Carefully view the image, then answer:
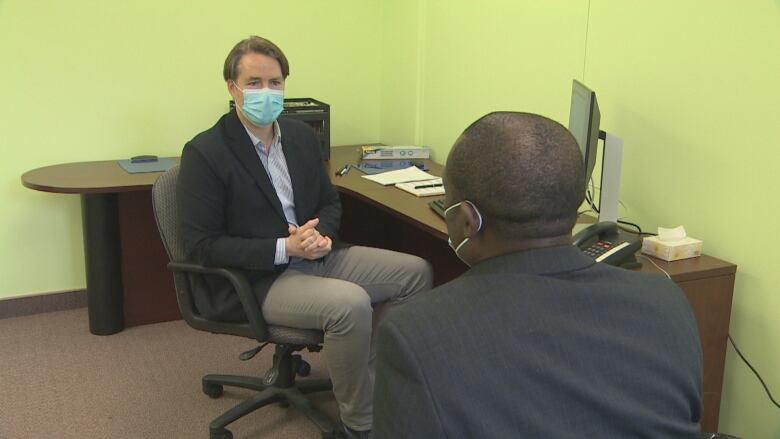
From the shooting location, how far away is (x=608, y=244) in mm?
1851

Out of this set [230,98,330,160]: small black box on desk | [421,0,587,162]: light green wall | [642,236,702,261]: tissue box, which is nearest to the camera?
[642,236,702,261]: tissue box

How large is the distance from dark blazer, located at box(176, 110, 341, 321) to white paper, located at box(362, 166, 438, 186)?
733mm

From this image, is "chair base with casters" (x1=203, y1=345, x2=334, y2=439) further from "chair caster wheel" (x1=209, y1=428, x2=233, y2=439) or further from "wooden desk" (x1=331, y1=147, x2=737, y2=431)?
"wooden desk" (x1=331, y1=147, x2=737, y2=431)

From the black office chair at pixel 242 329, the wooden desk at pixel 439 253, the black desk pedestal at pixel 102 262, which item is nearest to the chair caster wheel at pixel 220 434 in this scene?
the black office chair at pixel 242 329

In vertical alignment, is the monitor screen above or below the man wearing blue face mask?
above

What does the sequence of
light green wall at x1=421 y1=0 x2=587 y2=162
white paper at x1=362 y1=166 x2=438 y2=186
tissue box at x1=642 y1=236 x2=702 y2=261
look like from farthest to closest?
white paper at x1=362 y1=166 x2=438 y2=186
light green wall at x1=421 y1=0 x2=587 y2=162
tissue box at x1=642 y1=236 x2=702 y2=261

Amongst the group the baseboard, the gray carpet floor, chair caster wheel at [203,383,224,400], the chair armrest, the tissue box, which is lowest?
the gray carpet floor

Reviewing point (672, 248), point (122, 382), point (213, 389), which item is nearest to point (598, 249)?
point (672, 248)

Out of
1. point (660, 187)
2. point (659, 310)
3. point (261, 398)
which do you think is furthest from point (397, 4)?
point (659, 310)

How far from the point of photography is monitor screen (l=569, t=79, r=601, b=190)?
1.81m

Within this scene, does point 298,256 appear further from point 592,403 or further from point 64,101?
point 64,101

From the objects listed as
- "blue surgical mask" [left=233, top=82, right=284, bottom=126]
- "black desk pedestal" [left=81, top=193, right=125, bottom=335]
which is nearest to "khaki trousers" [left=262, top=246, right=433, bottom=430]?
"blue surgical mask" [left=233, top=82, right=284, bottom=126]

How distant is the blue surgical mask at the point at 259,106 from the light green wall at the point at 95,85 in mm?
1202

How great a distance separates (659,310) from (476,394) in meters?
0.31
